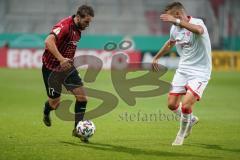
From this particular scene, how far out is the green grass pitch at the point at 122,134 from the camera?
886 cm

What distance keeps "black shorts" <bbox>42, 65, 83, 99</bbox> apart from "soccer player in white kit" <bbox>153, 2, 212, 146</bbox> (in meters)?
1.70

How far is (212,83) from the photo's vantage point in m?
24.6

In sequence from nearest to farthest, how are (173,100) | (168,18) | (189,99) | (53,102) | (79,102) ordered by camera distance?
(168,18), (189,99), (173,100), (79,102), (53,102)

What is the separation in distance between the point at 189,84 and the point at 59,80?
2372 millimetres

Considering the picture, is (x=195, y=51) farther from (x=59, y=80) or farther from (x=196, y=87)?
(x=59, y=80)

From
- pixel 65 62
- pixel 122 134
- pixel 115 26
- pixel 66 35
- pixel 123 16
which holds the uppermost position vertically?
pixel 66 35

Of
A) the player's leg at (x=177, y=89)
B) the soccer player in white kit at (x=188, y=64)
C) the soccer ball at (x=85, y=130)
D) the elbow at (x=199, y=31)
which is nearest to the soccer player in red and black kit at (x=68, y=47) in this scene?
the soccer ball at (x=85, y=130)

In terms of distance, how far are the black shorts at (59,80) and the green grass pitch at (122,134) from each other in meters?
0.82

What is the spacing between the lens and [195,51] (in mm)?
9969

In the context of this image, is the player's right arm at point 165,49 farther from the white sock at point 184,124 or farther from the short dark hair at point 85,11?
the short dark hair at point 85,11

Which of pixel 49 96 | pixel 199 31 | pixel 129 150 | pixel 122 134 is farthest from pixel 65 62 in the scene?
pixel 122 134

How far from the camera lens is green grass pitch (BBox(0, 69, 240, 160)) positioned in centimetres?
886

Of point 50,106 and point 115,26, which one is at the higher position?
point 50,106

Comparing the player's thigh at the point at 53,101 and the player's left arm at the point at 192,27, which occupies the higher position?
the player's left arm at the point at 192,27
